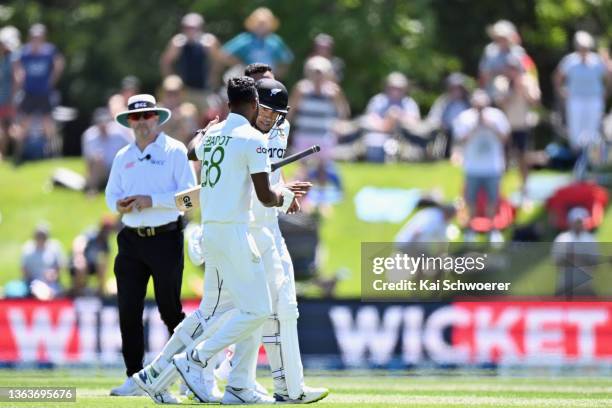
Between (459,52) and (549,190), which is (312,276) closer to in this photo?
(549,190)

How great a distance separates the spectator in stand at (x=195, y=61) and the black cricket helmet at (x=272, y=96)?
441 inches

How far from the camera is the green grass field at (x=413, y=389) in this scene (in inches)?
476

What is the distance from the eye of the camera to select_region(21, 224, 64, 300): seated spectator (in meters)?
21.3

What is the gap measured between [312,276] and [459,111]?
4830 millimetres

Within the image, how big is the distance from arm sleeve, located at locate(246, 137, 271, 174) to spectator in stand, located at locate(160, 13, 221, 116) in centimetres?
1188

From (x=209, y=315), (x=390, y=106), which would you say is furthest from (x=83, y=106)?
(x=209, y=315)

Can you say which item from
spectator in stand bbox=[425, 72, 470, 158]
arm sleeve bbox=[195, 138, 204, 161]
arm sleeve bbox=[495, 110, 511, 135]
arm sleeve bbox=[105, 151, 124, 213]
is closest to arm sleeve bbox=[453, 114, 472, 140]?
arm sleeve bbox=[495, 110, 511, 135]

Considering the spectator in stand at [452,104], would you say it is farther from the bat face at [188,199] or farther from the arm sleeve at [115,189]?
the bat face at [188,199]

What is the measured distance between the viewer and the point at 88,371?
1720cm

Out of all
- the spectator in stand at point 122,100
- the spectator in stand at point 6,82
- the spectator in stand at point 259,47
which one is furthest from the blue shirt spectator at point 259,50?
the spectator in stand at point 6,82

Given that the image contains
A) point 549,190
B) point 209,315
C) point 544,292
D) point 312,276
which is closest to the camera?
point 209,315

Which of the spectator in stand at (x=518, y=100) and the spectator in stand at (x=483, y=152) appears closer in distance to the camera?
the spectator in stand at (x=483, y=152)

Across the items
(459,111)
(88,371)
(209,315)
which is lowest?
(88,371)

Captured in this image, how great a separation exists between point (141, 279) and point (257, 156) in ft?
7.50
